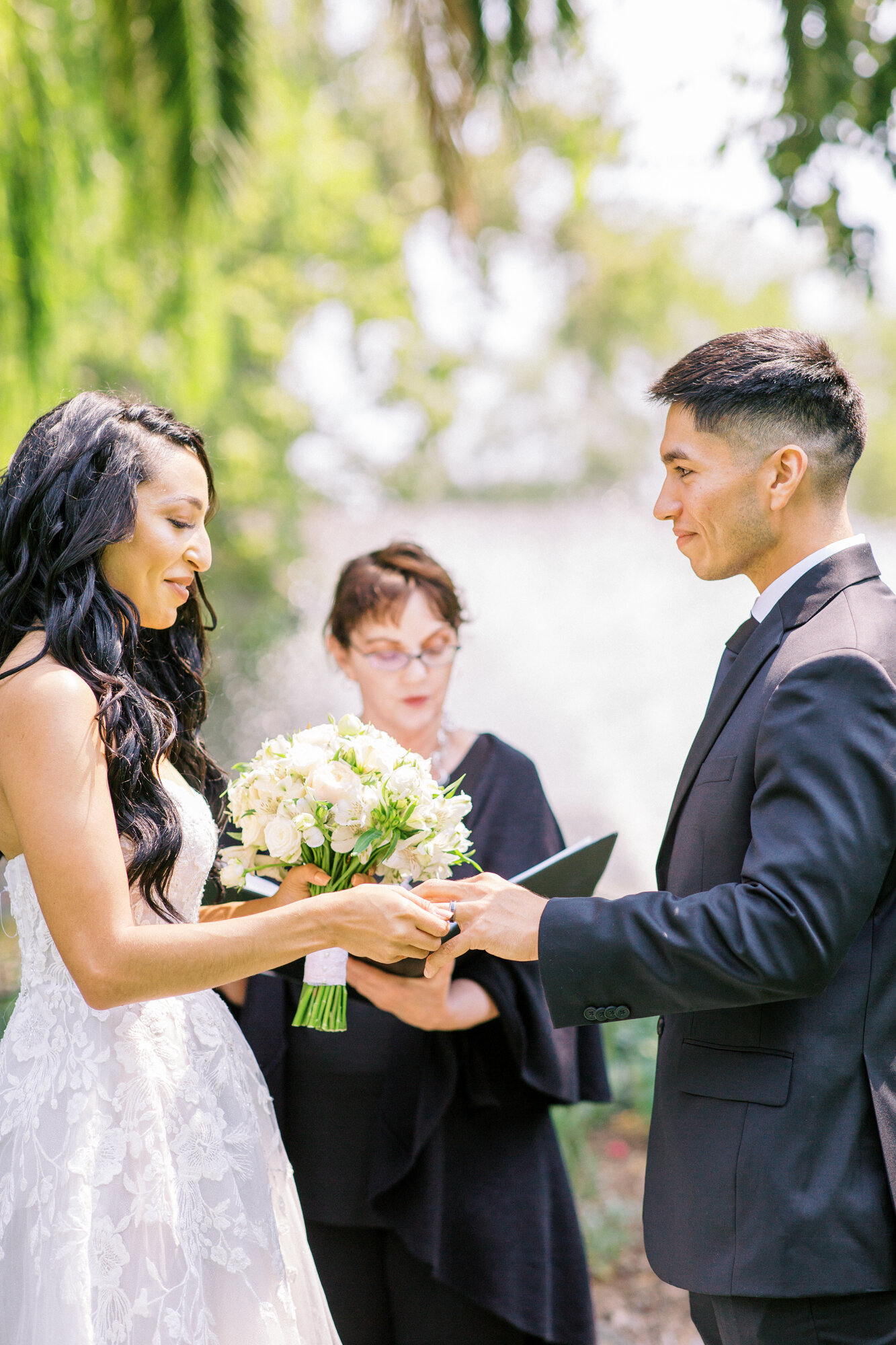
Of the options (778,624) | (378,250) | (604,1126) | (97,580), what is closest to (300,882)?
(97,580)

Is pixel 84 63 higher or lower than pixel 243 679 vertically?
higher

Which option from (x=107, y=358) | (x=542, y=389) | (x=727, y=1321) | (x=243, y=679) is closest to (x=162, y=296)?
(x=107, y=358)

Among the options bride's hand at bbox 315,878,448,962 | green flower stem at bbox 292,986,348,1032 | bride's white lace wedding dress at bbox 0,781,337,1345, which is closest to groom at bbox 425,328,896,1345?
bride's hand at bbox 315,878,448,962

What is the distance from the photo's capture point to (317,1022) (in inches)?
101

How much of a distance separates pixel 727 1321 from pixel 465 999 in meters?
1.03

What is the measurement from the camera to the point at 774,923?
1.96 m

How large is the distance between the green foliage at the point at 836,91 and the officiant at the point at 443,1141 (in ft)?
8.79

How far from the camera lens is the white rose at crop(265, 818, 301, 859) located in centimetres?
235

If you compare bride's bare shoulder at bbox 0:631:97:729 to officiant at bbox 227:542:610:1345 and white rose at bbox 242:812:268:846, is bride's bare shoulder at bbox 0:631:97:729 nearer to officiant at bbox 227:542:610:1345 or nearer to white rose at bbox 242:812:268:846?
white rose at bbox 242:812:268:846

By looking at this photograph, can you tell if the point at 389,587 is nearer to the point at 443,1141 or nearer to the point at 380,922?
the point at 380,922

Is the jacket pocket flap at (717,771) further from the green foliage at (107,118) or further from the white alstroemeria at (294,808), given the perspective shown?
the green foliage at (107,118)

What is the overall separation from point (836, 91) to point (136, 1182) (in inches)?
165

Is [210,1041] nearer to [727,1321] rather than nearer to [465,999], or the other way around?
[465,999]

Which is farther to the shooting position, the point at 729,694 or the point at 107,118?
the point at 107,118
